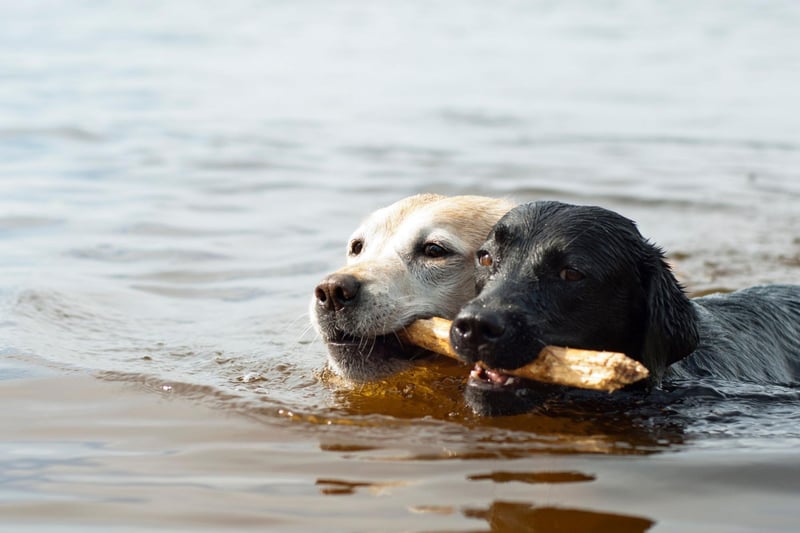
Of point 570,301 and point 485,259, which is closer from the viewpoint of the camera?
point 570,301

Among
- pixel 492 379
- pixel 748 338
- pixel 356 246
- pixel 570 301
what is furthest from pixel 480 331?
pixel 748 338

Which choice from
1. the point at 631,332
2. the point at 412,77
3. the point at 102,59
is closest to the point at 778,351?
the point at 631,332

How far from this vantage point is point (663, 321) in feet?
18.6

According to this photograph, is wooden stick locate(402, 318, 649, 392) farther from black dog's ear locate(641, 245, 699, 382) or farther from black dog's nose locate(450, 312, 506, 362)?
black dog's ear locate(641, 245, 699, 382)

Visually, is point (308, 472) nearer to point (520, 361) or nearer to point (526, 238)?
point (520, 361)

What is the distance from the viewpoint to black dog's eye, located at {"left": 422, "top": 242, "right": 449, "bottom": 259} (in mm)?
6484

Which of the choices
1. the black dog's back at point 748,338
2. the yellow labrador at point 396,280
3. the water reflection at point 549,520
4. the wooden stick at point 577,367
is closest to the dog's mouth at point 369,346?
the yellow labrador at point 396,280

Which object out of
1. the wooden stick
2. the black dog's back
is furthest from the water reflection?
the black dog's back

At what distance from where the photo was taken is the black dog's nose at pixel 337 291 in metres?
5.91

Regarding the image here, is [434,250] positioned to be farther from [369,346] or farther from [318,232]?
[318,232]

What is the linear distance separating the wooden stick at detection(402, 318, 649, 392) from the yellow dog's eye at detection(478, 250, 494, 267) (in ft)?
1.17

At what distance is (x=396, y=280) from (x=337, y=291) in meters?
0.46

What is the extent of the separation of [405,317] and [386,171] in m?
9.05

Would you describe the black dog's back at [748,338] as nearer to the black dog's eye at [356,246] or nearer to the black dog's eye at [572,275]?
the black dog's eye at [572,275]
